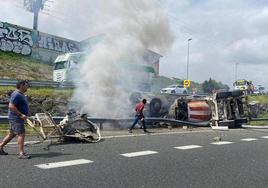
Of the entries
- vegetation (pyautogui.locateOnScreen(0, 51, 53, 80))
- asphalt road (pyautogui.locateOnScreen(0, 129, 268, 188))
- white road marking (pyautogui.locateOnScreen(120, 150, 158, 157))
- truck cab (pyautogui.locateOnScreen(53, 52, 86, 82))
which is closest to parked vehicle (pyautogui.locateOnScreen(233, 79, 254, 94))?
vegetation (pyautogui.locateOnScreen(0, 51, 53, 80))

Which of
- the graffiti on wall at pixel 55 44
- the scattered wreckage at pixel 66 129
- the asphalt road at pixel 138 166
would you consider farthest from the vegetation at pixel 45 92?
the graffiti on wall at pixel 55 44

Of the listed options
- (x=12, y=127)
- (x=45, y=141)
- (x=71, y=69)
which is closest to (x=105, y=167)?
(x=12, y=127)

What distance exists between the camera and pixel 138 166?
310 inches

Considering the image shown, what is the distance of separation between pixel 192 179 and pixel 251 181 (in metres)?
1.04

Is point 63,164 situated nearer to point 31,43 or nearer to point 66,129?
point 66,129

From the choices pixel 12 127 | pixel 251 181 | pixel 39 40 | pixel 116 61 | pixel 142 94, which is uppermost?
pixel 39 40

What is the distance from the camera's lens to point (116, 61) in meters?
20.5

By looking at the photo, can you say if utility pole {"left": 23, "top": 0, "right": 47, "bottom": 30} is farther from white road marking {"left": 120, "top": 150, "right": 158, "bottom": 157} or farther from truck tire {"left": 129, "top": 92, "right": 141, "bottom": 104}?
white road marking {"left": 120, "top": 150, "right": 158, "bottom": 157}

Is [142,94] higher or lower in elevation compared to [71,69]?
lower

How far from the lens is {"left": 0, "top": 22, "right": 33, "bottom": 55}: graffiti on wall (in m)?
44.2

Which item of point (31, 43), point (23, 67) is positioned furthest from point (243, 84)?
point (23, 67)

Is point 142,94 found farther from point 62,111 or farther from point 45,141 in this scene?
point 45,141

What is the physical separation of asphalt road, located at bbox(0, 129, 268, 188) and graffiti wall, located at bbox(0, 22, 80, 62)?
36713mm

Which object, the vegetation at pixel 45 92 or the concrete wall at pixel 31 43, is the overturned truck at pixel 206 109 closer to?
the vegetation at pixel 45 92
